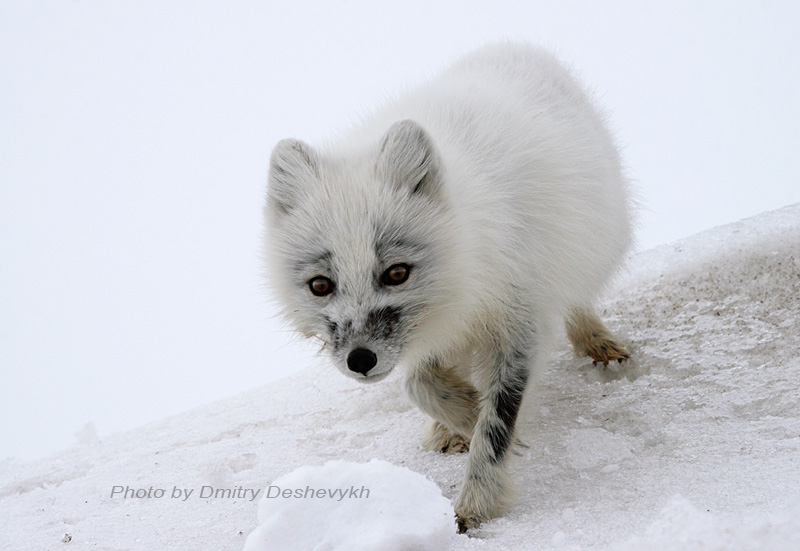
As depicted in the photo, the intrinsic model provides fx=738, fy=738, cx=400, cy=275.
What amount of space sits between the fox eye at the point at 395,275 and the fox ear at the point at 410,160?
1.04 feet

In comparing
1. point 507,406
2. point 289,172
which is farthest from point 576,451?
point 289,172

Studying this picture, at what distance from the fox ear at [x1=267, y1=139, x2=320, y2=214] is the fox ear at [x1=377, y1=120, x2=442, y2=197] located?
Result: 0.30 m

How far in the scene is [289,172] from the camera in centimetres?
300

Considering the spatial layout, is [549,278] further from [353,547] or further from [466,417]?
[353,547]

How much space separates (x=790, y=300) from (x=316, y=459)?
9.35 feet

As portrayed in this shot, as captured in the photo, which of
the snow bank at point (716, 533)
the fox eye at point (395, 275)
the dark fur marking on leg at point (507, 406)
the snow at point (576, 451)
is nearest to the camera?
the snow bank at point (716, 533)

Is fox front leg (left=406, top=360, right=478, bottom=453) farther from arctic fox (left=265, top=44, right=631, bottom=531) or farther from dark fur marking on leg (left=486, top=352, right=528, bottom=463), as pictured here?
dark fur marking on leg (left=486, top=352, right=528, bottom=463)

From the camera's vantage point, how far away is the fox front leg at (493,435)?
9.53ft

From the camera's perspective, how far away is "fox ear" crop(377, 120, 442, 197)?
283cm

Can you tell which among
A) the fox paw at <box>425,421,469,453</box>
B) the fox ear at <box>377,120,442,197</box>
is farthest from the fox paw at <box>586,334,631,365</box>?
the fox ear at <box>377,120,442,197</box>

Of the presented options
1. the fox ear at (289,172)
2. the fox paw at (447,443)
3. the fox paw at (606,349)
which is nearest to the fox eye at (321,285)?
the fox ear at (289,172)

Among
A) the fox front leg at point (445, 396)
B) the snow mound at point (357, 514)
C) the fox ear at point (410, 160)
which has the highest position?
the fox ear at point (410, 160)

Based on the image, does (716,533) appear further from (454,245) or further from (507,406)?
(454,245)

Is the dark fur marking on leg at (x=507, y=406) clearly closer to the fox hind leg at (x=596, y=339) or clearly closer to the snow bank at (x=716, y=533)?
the snow bank at (x=716, y=533)
